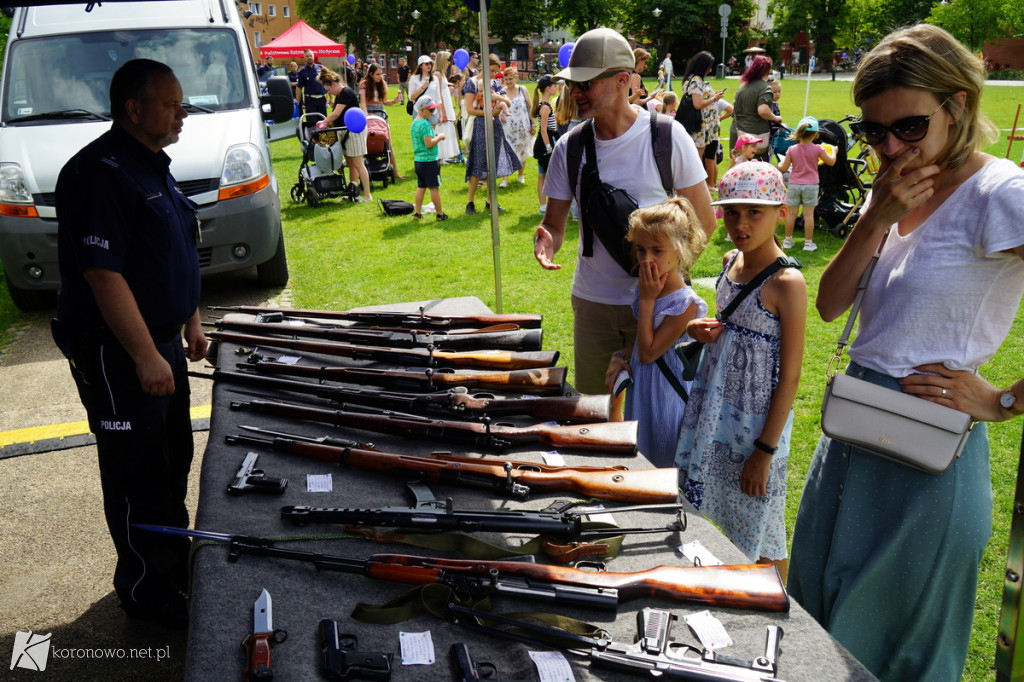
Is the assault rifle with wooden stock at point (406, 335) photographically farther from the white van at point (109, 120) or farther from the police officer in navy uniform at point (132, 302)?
the white van at point (109, 120)

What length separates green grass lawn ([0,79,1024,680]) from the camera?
4.52 m

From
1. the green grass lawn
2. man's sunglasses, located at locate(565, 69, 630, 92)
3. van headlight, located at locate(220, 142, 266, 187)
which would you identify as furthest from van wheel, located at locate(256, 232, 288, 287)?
man's sunglasses, located at locate(565, 69, 630, 92)

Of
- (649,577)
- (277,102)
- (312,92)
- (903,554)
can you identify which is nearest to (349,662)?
(649,577)

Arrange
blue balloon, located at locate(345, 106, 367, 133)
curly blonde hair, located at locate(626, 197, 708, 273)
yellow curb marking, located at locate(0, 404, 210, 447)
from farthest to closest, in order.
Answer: blue balloon, located at locate(345, 106, 367, 133)
yellow curb marking, located at locate(0, 404, 210, 447)
curly blonde hair, located at locate(626, 197, 708, 273)

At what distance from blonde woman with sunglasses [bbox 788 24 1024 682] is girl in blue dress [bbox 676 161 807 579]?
13.8 inches

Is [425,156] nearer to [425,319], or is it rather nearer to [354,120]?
[354,120]

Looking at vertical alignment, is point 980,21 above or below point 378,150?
above

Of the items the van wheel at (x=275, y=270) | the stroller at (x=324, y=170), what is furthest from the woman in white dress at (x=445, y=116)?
the van wheel at (x=275, y=270)

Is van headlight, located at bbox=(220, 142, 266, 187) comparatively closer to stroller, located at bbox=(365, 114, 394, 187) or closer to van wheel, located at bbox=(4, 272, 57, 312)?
van wheel, located at bbox=(4, 272, 57, 312)

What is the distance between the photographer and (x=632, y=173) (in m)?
3.64

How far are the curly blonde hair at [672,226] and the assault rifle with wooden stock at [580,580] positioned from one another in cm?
150

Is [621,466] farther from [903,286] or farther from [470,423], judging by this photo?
[903,286]

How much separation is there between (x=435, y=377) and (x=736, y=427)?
1496 mm

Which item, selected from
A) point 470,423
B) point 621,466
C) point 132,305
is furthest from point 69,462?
point 621,466
